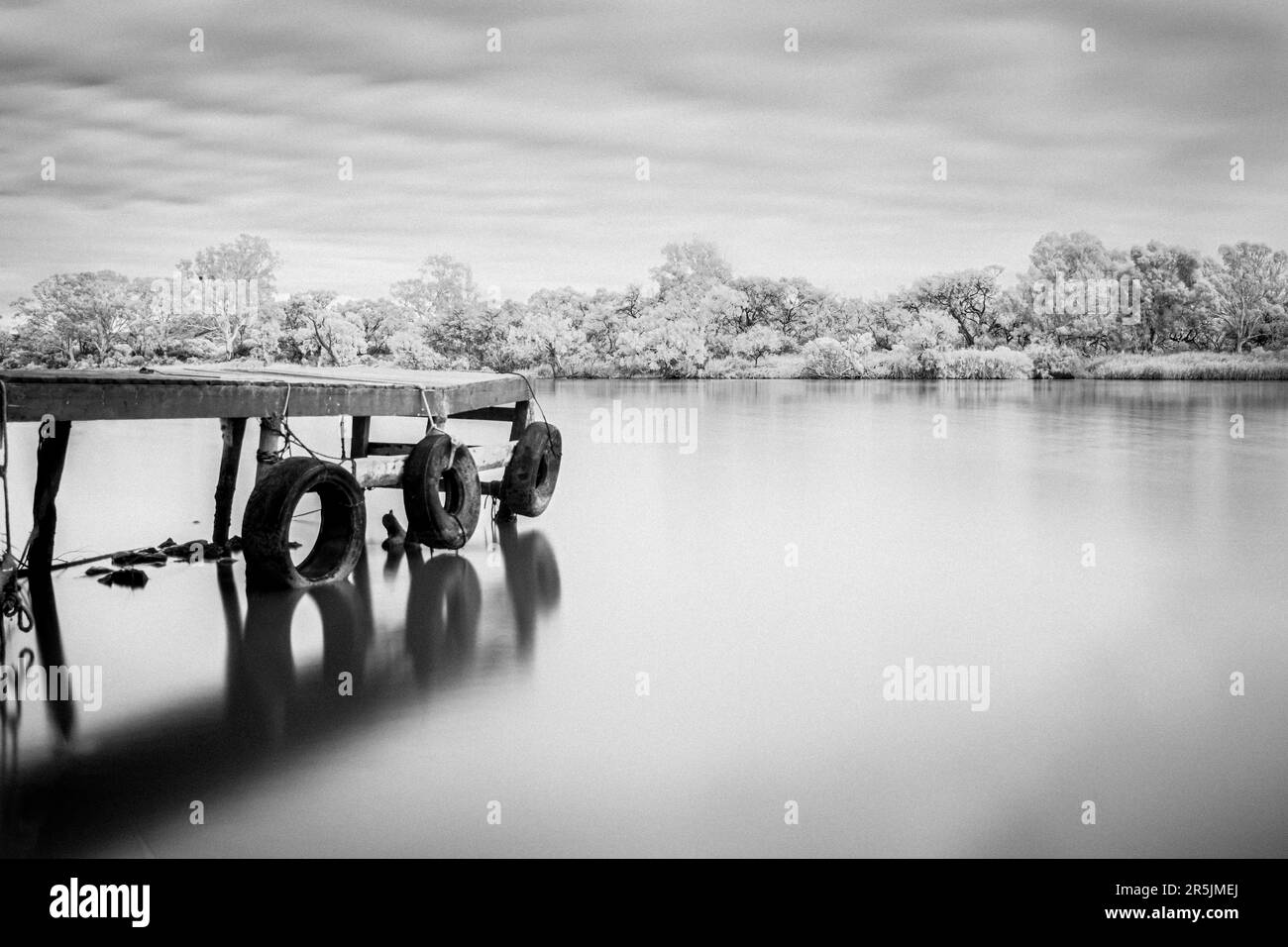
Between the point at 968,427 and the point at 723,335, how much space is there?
1043 inches

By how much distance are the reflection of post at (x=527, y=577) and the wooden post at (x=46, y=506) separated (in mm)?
2207

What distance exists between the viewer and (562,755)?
3.33 m

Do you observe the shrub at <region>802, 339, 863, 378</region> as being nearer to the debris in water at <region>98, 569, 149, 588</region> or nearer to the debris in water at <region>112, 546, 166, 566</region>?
the debris in water at <region>112, 546, 166, 566</region>

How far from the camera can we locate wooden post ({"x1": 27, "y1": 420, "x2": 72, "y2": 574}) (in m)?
5.73

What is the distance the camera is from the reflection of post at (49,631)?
3641 mm

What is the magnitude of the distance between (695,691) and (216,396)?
9.53 ft

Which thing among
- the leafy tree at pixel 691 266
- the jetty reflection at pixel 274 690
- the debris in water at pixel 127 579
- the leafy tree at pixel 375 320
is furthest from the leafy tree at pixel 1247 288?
the debris in water at pixel 127 579

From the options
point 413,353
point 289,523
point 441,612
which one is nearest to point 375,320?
point 413,353

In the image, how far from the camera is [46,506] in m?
5.70

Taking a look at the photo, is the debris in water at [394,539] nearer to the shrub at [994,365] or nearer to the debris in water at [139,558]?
the debris in water at [139,558]

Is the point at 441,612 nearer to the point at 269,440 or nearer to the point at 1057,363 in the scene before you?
the point at 269,440
